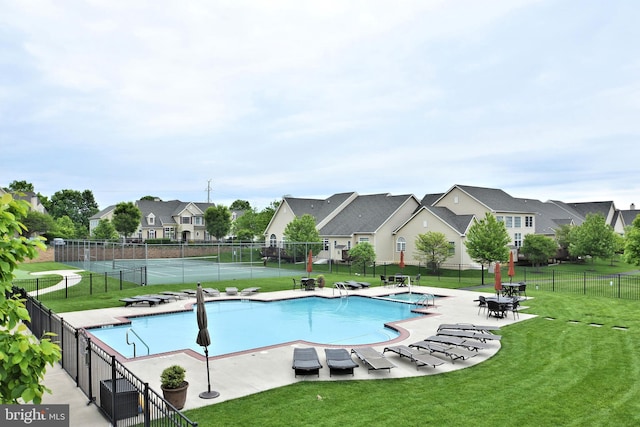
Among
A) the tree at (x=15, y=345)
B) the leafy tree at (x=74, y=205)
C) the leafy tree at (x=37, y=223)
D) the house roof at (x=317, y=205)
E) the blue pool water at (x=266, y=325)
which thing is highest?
the leafy tree at (x=74, y=205)

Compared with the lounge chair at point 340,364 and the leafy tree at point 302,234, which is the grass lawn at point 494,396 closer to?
the lounge chair at point 340,364

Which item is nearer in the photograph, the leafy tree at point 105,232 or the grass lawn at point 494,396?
the grass lawn at point 494,396

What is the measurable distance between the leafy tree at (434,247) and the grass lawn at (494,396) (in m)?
25.7

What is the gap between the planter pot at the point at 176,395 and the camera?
370 inches

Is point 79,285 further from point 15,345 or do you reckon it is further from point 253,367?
point 15,345

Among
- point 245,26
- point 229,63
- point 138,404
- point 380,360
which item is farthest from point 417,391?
point 229,63

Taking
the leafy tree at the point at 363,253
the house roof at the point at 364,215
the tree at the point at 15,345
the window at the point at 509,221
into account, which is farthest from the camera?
the house roof at the point at 364,215

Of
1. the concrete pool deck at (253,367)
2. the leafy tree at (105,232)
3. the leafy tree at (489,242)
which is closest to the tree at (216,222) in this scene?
the leafy tree at (105,232)

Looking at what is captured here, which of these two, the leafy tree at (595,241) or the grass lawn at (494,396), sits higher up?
the leafy tree at (595,241)

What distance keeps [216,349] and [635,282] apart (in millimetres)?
31642

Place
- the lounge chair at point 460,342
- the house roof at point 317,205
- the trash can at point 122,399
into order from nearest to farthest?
the trash can at point 122,399 → the lounge chair at point 460,342 → the house roof at point 317,205

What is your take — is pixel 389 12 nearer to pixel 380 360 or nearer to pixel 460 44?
pixel 460 44

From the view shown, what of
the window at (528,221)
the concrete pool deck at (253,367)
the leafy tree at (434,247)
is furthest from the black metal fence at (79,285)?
the window at (528,221)

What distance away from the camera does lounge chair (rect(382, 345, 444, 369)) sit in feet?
40.1
